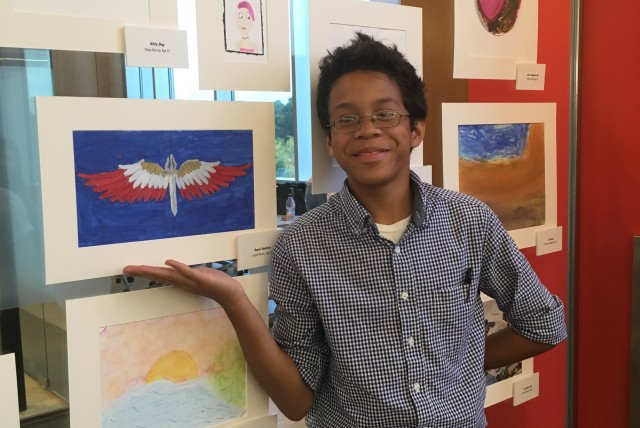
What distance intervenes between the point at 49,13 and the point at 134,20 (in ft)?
0.43

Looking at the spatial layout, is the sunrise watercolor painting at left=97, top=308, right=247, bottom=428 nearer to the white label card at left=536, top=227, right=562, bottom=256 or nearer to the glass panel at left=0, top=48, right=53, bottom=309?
the glass panel at left=0, top=48, right=53, bottom=309

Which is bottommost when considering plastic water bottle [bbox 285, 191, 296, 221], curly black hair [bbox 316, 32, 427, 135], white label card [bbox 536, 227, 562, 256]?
white label card [bbox 536, 227, 562, 256]

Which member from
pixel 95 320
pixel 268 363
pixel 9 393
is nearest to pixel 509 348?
pixel 268 363

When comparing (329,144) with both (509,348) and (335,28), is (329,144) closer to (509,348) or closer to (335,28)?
(335,28)

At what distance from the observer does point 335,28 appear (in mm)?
1272

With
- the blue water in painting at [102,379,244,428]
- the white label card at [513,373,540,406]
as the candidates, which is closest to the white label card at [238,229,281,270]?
the blue water in painting at [102,379,244,428]

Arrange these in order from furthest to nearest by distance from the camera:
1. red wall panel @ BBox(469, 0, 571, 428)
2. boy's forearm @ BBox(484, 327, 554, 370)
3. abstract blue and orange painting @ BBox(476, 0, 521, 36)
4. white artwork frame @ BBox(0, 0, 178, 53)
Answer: red wall panel @ BBox(469, 0, 571, 428)
abstract blue and orange painting @ BBox(476, 0, 521, 36)
boy's forearm @ BBox(484, 327, 554, 370)
white artwork frame @ BBox(0, 0, 178, 53)

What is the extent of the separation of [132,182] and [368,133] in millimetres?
423

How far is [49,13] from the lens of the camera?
0.94 m

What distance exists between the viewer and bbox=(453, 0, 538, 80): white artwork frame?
59.3 inches

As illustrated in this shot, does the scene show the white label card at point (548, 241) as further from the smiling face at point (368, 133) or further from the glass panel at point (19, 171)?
the glass panel at point (19, 171)

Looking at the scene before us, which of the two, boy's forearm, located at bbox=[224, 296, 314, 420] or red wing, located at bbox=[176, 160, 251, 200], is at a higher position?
red wing, located at bbox=[176, 160, 251, 200]

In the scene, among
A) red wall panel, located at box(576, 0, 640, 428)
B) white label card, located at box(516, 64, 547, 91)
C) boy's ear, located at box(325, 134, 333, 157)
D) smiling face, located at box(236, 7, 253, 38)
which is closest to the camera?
smiling face, located at box(236, 7, 253, 38)

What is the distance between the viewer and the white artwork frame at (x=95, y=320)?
101 cm
